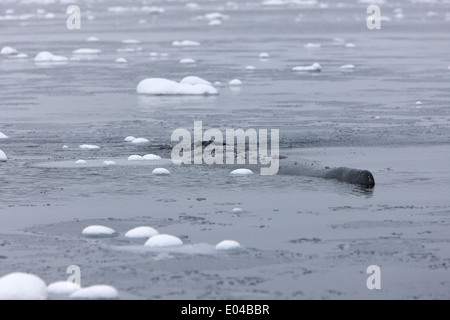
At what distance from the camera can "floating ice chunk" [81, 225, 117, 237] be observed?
876 centimetres

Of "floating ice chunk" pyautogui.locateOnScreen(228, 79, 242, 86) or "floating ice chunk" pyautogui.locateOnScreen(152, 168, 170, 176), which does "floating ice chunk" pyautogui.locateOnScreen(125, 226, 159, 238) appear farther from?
"floating ice chunk" pyautogui.locateOnScreen(228, 79, 242, 86)

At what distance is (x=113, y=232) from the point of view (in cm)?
882

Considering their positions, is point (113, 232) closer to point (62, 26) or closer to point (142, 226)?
point (142, 226)

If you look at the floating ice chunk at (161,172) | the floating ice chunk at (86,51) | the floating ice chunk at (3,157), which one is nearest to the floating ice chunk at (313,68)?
the floating ice chunk at (86,51)

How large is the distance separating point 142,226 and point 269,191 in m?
2.11

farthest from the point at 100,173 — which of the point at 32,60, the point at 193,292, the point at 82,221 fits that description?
the point at 32,60

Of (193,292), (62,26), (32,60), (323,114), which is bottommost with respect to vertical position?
(193,292)

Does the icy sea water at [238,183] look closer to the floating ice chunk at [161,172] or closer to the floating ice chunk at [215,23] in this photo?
the floating ice chunk at [161,172]

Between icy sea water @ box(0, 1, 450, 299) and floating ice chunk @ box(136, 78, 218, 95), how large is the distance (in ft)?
1.22

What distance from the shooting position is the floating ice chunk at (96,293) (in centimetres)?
686

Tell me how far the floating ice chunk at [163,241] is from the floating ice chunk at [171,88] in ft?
37.0

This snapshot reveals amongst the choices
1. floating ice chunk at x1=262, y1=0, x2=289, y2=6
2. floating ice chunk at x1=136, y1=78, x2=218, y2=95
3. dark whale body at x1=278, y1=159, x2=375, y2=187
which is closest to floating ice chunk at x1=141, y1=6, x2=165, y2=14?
floating ice chunk at x1=262, y1=0, x2=289, y2=6

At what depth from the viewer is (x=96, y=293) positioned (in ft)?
22.5

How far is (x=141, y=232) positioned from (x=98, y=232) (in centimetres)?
41
